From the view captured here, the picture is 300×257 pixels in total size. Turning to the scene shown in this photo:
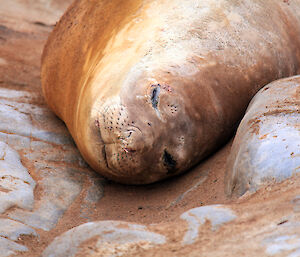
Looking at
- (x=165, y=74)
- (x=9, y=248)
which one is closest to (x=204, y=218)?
(x=9, y=248)

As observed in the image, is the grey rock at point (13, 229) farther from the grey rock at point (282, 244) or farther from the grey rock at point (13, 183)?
the grey rock at point (282, 244)

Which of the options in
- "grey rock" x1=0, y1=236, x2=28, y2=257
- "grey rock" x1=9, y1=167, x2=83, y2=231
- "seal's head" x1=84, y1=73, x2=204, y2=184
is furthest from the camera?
"seal's head" x1=84, y1=73, x2=204, y2=184

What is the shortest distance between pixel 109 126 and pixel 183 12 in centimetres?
94

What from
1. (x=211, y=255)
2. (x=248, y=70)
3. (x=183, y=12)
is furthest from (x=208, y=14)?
(x=211, y=255)

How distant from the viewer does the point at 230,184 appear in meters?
2.71

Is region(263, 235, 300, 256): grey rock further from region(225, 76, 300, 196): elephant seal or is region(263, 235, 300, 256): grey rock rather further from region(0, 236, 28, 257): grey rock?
region(0, 236, 28, 257): grey rock

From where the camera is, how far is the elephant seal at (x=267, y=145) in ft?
7.88

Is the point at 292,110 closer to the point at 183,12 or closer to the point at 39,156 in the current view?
the point at 183,12

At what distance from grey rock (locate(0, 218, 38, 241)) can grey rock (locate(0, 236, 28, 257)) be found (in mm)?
52

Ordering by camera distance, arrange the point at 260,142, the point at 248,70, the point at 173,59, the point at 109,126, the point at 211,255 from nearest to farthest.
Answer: the point at 211,255, the point at 260,142, the point at 109,126, the point at 173,59, the point at 248,70

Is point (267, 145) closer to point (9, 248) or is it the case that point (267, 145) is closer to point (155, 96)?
point (155, 96)

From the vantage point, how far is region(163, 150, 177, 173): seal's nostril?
3088 mm

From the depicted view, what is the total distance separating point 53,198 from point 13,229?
545 millimetres

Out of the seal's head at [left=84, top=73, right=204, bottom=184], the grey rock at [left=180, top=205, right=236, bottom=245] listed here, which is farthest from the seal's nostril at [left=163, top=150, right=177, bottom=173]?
the grey rock at [left=180, top=205, right=236, bottom=245]
